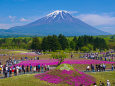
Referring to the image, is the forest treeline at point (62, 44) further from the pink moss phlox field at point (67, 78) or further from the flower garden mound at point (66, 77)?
the pink moss phlox field at point (67, 78)

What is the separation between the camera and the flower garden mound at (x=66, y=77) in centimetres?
2285

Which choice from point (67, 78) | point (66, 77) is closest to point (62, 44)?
point (66, 77)

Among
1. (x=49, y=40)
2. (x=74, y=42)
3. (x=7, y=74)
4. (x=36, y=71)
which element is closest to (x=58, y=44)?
(x=49, y=40)

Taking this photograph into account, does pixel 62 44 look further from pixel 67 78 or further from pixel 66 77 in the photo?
pixel 67 78

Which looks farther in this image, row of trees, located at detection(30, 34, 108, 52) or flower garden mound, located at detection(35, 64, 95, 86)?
row of trees, located at detection(30, 34, 108, 52)

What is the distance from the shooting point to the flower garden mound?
22852mm

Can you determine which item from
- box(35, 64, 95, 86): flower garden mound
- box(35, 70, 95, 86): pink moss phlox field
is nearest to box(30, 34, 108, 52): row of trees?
box(35, 64, 95, 86): flower garden mound

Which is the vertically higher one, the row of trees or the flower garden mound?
the row of trees

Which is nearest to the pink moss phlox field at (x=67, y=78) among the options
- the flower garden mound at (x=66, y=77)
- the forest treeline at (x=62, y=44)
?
the flower garden mound at (x=66, y=77)

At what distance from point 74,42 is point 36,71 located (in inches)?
2726

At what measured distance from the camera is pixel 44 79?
2419cm

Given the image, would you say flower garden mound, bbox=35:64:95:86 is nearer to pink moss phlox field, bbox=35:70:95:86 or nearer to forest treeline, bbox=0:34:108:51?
pink moss phlox field, bbox=35:70:95:86

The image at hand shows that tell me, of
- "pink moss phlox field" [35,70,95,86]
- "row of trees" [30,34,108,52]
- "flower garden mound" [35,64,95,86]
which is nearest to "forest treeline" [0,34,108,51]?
"row of trees" [30,34,108,52]

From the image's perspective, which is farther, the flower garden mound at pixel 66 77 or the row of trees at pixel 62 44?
the row of trees at pixel 62 44
